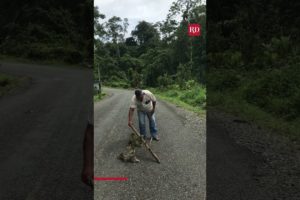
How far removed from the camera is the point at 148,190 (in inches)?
299

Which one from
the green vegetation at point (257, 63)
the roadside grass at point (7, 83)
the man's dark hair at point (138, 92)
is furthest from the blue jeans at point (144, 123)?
the roadside grass at point (7, 83)

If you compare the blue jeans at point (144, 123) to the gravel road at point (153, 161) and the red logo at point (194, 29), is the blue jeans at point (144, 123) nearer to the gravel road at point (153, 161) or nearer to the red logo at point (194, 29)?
the gravel road at point (153, 161)

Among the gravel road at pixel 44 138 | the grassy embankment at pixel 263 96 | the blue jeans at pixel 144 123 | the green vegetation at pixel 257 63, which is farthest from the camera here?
the green vegetation at pixel 257 63

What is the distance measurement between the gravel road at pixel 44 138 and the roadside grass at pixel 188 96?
21.0 ft

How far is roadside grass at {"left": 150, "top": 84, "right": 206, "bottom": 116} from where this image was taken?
7.58 m

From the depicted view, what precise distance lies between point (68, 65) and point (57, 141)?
745 inches

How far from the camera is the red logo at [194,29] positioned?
→ 7.55 m

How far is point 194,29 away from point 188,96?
120 centimetres

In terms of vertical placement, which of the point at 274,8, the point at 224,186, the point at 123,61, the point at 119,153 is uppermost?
the point at 274,8

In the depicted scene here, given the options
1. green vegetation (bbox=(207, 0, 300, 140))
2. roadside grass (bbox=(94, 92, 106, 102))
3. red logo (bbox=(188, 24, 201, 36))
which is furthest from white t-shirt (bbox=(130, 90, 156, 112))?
green vegetation (bbox=(207, 0, 300, 140))

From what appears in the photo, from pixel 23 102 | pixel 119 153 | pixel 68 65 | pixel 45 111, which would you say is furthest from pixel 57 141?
pixel 68 65

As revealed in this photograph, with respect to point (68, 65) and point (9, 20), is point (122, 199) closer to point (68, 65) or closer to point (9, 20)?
point (68, 65)

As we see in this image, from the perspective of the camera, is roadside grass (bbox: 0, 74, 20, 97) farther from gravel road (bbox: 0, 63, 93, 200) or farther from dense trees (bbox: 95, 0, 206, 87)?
dense trees (bbox: 95, 0, 206, 87)

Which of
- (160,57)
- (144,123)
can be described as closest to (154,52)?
(160,57)
